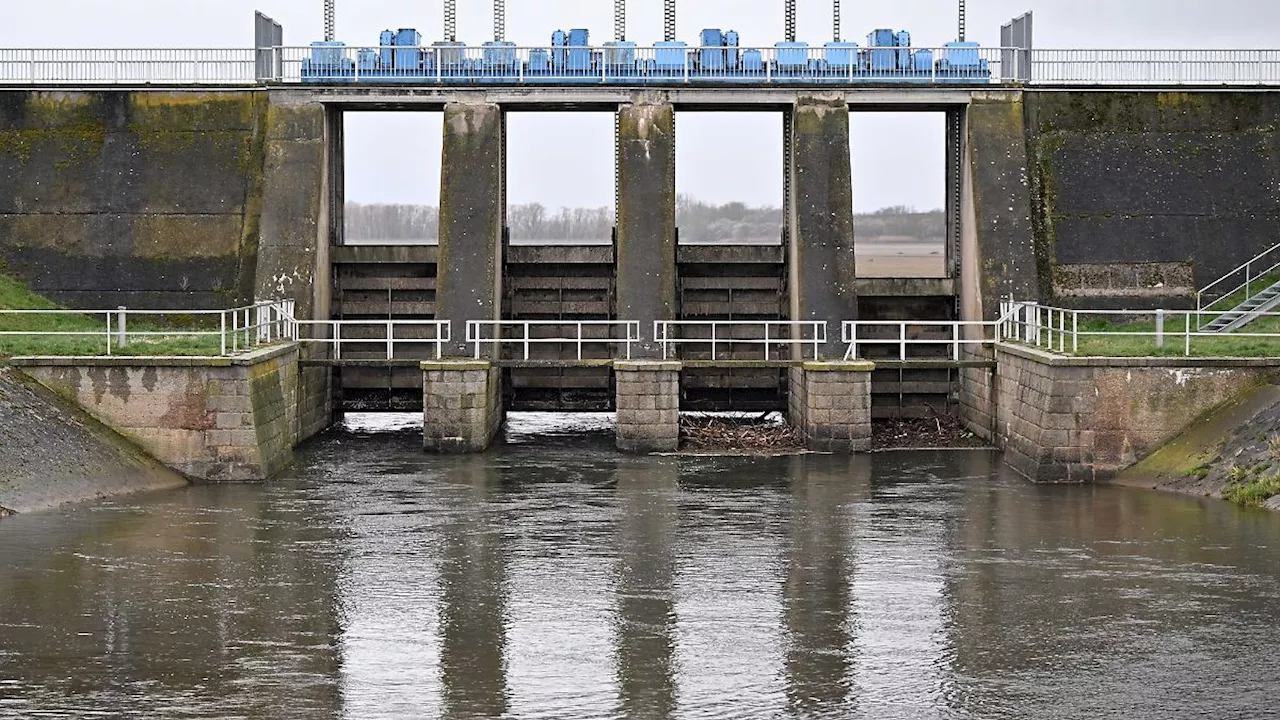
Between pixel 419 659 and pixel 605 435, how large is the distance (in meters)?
20.9

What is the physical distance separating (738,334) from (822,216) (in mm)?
3764

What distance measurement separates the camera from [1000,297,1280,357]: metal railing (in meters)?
31.7

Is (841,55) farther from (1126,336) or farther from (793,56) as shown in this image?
(1126,336)

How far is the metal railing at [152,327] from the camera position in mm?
32281

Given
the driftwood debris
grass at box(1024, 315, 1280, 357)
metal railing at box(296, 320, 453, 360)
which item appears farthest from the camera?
metal railing at box(296, 320, 453, 360)

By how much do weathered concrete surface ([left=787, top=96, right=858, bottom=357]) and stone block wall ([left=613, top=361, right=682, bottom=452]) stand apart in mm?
4209

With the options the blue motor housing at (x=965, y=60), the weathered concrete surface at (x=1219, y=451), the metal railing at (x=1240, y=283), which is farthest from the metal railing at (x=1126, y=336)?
the blue motor housing at (x=965, y=60)

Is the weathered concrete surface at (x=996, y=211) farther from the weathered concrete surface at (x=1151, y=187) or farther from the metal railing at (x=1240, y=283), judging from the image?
the metal railing at (x=1240, y=283)

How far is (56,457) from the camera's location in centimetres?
2911

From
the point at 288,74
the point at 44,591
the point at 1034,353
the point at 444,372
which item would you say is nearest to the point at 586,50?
the point at 288,74

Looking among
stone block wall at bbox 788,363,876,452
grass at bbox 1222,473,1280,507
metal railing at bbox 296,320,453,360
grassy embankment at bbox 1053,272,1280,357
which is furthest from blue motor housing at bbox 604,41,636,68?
grass at bbox 1222,473,1280,507

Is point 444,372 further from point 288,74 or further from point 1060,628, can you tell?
point 1060,628

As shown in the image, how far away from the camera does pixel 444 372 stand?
116 ft

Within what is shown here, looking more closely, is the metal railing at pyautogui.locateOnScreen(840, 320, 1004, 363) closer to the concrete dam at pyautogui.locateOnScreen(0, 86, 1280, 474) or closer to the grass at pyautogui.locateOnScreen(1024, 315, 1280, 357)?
the concrete dam at pyautogui.locateOnScreen(0, 86, 1280, 474)
